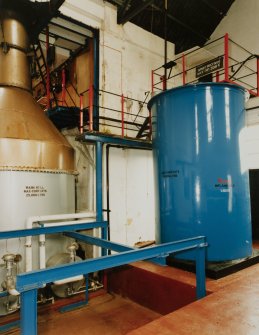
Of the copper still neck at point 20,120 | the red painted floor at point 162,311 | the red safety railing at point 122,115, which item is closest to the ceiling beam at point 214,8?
the red safety railing at point 122,115

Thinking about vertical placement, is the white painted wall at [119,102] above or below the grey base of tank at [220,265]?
above

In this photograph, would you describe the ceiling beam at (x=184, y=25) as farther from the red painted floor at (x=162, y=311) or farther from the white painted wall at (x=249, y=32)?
the red painted floor at (x=162, y=311)

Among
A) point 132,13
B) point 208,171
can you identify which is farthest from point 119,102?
point 208,171

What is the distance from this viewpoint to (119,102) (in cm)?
630

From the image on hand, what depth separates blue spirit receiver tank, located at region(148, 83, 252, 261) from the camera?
3867 millimetres

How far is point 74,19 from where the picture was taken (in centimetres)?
574

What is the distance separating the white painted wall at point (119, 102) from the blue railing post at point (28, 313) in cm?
390

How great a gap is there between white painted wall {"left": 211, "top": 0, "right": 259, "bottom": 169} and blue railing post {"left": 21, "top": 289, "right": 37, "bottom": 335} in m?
6.15

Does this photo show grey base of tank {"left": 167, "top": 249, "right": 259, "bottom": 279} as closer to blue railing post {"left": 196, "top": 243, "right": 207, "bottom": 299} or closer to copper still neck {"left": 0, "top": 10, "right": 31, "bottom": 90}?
blue railing post {"left": 196, "top": 243, "right": 207, "bottom": 299}

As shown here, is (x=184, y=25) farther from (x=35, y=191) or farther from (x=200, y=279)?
(x=200, y=279)

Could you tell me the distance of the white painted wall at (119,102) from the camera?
5.89m

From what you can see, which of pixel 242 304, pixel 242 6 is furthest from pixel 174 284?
pixel 242 6

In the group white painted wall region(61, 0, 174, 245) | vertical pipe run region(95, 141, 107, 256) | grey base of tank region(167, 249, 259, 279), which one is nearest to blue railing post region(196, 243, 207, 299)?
grey base of tank region(167, 249, 259, 279)

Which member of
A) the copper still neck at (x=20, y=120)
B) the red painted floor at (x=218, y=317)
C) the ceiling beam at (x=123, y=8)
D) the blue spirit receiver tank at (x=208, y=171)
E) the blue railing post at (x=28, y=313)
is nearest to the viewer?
the blue railing post at (x=28, y=313)
